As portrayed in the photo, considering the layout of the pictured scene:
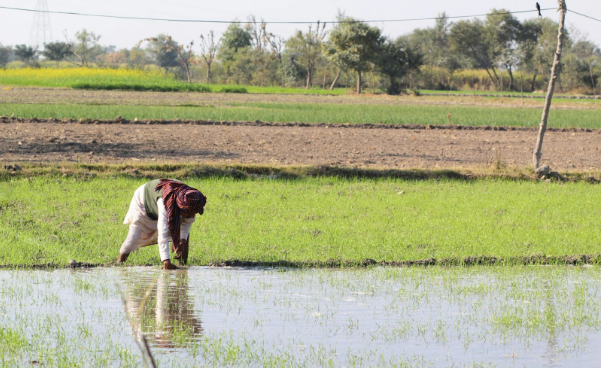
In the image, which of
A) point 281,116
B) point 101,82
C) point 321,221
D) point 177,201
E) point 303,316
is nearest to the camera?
point 303,316

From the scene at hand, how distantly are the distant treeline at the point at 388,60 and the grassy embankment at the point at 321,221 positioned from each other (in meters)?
38.7

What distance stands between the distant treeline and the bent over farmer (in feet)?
146

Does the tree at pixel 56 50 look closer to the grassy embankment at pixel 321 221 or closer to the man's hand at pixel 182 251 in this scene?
the grassy embankment at pixel 321 221

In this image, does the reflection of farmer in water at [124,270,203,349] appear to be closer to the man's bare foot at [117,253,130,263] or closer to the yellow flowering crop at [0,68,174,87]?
the man's bare foot at [117,253,130,263]

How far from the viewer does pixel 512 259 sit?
8617 mm

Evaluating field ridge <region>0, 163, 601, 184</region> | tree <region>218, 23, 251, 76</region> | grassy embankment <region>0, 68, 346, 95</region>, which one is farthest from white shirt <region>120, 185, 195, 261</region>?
tree <region>218, 23, 251, 76</region>

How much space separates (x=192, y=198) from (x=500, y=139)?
57.0 feet

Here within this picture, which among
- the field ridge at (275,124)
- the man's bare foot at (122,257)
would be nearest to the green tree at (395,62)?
the field ridge at (275,124)

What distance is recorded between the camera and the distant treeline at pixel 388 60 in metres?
53.0

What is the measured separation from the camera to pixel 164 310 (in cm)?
629

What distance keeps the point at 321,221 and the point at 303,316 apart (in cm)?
429

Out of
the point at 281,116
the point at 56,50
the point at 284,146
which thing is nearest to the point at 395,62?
the point at 281,116

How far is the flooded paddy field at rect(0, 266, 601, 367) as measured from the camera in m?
5.20

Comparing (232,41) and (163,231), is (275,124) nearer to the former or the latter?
(163,231)
